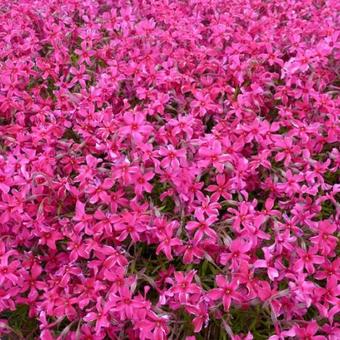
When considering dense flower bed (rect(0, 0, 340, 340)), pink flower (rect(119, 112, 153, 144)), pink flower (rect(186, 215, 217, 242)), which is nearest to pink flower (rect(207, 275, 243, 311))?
dense flower bed (rect(0, 0, 340, 340))

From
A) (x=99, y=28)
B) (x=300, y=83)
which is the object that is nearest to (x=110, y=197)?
(x=300, y=83)

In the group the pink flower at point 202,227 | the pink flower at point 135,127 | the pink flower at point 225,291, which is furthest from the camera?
the pink flower at point 135,127

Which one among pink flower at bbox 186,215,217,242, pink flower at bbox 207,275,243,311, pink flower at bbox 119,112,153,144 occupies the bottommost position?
pink flower at bbox 207,275,243,311

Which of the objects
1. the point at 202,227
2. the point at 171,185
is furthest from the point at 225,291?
the point at 171,185

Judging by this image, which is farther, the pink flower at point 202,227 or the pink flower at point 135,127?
the pink flower at point 135,127

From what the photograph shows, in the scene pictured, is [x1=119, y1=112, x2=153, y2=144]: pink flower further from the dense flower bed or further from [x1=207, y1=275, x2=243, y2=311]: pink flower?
[x1=207, y1=275, x2=243, y2=311]: pink flower

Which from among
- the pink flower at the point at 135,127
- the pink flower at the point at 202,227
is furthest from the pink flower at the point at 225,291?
the pink flower at the point at 135,127

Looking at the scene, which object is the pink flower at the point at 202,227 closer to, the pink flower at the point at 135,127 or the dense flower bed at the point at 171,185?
the dense flower bed at the point at 171,185

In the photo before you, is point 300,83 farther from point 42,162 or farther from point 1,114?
point 1,114

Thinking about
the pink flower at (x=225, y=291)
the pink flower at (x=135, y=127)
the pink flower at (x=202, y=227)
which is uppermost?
the pink flower at (x=135, y=127)
